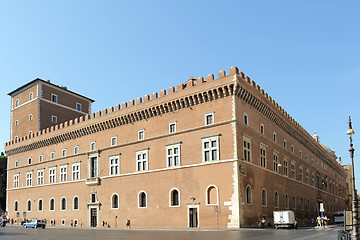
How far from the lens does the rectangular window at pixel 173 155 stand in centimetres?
4069

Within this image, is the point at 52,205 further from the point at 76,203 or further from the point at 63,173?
the point at 76,203

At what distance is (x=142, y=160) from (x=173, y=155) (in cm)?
487

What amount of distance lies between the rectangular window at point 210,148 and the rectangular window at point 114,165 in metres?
13.1

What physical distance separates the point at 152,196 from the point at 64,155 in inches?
732

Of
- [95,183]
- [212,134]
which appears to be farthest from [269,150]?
[95,183]

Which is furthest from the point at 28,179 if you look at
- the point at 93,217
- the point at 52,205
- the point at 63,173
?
the point at 93,217

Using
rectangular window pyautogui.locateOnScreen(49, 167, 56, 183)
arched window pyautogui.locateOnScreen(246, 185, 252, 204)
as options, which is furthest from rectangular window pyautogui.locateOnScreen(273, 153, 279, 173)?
rectangular window pyautogui.locateOnScreen(49, 167, 56, 183)

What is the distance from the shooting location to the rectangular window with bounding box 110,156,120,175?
47.1 metres

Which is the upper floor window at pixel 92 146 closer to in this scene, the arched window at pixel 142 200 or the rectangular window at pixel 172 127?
the arched window at pixel 142 200

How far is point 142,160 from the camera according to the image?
44.2m

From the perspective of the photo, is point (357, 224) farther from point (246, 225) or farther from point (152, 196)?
point (152, 196)

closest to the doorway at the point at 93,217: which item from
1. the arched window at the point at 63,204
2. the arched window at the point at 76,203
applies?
the arched window at the point at 76,203

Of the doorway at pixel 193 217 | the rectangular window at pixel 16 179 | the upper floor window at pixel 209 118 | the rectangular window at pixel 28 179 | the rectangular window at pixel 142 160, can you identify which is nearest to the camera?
the doorway at pixel 193 217

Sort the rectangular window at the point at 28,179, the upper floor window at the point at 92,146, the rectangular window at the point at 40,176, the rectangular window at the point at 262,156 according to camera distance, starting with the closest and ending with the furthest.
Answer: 1. the rectangular window at the point at 262,156
2. the upper floor window at the point at 92,146
3. the rectangular window at the point at 40,176
4. the rectangular window at the point at 28,179
